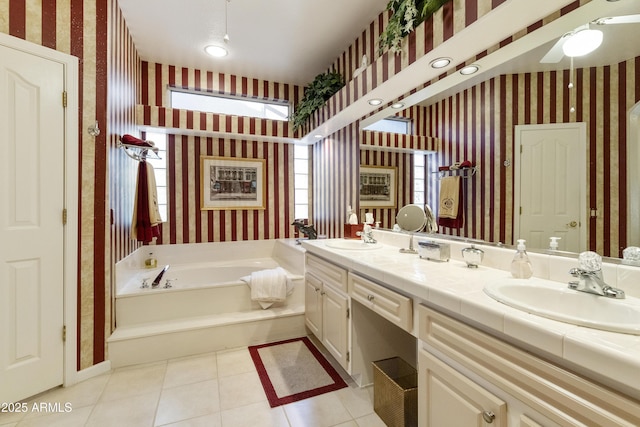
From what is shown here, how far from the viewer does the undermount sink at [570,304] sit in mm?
745

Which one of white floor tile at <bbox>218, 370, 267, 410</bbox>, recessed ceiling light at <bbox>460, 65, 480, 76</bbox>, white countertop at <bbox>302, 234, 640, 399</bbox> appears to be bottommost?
white floor tile at <bbox>218, 370, 267, 410</bbox>

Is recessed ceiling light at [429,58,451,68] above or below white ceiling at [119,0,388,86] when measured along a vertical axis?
below

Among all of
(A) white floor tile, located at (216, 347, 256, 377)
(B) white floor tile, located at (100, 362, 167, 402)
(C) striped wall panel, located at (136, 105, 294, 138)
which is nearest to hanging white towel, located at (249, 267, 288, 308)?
(A) white floor tile, located at (216, 347, 256, 377)

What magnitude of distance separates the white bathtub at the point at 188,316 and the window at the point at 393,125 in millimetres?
1455

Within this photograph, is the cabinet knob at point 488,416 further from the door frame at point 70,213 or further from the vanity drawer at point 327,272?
the door frame at point 70,213

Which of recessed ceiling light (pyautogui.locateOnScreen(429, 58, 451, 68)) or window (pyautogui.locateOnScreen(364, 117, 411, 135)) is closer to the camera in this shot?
recessed ceiling light (pyautogui.locateOnScreen(429, 58, 451, 68))

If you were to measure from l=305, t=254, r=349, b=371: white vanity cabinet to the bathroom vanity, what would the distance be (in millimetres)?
14

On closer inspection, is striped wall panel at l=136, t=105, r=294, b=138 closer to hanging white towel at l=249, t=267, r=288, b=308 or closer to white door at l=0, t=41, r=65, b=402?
white door at l=0, t=41, r=65, b=402

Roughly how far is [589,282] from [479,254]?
1.65ft

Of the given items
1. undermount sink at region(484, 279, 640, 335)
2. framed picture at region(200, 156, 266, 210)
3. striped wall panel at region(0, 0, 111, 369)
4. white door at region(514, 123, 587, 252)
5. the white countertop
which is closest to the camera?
the white countertop

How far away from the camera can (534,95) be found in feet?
4.40

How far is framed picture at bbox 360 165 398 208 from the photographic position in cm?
237

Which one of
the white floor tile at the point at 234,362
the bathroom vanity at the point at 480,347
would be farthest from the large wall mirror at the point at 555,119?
the white floor tile at the point at 234,362

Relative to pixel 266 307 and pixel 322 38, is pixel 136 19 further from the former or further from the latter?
pixel 266 307
